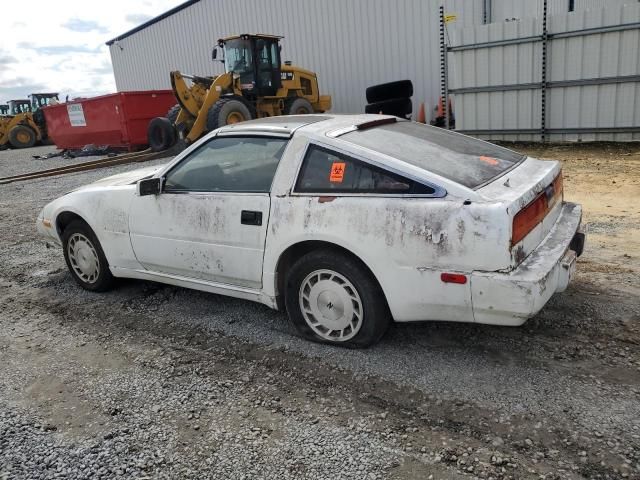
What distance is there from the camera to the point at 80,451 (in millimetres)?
2637

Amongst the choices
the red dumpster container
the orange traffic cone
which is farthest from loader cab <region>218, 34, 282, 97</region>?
the orange traffic cone

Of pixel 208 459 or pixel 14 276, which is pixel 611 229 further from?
pixel 14 276

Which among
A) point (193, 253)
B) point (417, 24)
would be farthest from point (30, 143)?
point (193, 253)

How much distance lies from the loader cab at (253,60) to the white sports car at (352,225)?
1106cm

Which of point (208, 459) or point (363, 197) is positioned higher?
point (363, 197)

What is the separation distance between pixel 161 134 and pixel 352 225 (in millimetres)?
13540

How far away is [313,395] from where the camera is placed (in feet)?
9.74

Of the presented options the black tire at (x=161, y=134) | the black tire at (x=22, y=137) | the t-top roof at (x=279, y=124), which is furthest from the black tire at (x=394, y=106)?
the black tire at (x=22, y=137)

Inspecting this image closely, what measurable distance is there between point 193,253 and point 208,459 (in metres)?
1.68

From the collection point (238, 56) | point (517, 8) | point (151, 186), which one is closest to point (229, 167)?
point (151, 186)

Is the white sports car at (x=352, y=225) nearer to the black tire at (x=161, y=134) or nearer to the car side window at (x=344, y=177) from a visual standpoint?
the car side window at (x=344, y=177)

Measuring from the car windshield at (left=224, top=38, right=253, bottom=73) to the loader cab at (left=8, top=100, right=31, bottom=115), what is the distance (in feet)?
63.7

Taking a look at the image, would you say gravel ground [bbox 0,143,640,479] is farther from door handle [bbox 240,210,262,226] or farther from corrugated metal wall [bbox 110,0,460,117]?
corrugated metal wall [bbox 110,0,460,117]

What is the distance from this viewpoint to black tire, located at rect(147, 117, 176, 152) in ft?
49.9
